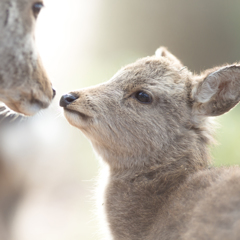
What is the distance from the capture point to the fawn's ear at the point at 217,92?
294 centimetres

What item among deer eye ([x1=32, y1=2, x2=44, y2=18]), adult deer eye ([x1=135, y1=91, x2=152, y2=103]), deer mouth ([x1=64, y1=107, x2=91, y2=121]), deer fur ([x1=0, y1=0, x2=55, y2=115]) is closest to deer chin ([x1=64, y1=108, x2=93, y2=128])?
deer mouth ([x1=64, y1=107, x2=91, y2=121])

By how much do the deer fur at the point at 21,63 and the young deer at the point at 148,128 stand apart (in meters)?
0.28

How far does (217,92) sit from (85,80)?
3.52 metres

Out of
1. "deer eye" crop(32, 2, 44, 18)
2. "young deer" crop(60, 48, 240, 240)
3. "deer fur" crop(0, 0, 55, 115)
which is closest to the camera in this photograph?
"deer fur" crop(0, 0, 55, 115)

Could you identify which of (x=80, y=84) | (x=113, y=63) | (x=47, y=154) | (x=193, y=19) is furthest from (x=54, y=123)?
(x=193, y=19)

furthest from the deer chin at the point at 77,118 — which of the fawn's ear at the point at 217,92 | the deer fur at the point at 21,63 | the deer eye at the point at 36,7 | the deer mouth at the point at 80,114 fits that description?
the fawn's ear at the point at 217,92

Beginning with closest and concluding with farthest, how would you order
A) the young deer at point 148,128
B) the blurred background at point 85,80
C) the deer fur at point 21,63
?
the deer fur at point 21,63, the young deer at point 148,128, the blurred background at point 85,80

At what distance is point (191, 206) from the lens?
2.43 m

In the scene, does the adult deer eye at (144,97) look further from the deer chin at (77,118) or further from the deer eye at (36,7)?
the deer eye at (36,7)

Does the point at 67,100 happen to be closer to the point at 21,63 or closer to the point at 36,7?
the point at 21,63

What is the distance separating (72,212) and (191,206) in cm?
341

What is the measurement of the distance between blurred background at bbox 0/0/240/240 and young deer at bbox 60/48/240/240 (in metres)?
0.67

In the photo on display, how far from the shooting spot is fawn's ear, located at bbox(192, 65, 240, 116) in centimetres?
294

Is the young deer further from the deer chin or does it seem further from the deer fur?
the deer fur
